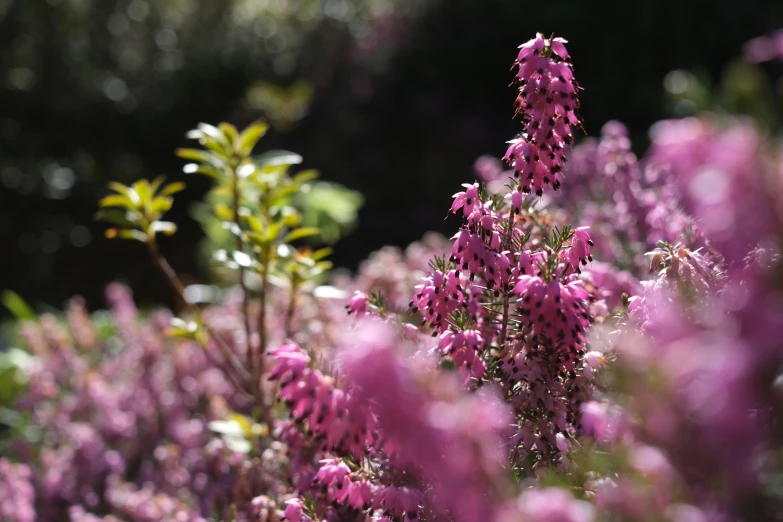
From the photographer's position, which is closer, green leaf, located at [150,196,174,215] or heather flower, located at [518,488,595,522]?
heather flower, located at [518,488,595,522]

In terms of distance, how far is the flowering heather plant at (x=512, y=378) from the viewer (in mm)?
914

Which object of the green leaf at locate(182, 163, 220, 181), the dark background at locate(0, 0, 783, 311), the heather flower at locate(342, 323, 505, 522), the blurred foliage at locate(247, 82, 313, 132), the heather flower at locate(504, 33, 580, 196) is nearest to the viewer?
the heather flower at locate(342, 323, 505, 522)

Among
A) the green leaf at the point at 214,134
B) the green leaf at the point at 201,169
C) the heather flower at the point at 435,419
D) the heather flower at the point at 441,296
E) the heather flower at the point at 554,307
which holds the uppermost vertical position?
the green leaf at the point at 214,134

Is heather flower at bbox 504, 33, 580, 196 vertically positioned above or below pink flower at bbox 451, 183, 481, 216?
above

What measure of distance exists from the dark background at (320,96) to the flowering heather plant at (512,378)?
5.10 meters

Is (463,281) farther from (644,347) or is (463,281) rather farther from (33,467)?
(33,467)

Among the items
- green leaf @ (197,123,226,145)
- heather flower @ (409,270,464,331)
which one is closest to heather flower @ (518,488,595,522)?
heather flower @ (409,270,464,331)

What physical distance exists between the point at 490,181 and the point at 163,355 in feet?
6.69

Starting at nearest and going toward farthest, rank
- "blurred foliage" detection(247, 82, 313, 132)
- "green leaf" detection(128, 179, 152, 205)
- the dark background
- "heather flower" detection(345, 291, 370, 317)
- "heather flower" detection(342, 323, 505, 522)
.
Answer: "heather flower" detection(342, 323, 505, 522) < "heather flower" detection(345, 291, 370, 317) < "green leaf" detection(128, 179, 152, 205) < "blurred foliage" detection(247, 82, 313, 132) < the dark background

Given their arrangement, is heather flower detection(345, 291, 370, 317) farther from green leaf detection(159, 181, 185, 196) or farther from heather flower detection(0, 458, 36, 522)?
heather flower detection(0, 458, 36, 522)

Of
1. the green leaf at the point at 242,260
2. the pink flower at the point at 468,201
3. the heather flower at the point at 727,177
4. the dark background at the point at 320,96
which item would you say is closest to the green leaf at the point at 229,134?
the green leaf at the point at 242,260

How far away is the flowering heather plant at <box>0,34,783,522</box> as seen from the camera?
3.00 feet

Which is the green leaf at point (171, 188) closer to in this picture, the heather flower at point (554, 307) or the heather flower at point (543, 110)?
the heather flower at point (543, 110)

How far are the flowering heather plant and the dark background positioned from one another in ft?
16.7
